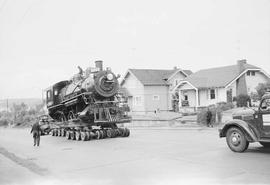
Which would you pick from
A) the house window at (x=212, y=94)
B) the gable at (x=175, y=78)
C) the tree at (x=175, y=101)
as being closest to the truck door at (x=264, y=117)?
the house window at (x=212, y=94)

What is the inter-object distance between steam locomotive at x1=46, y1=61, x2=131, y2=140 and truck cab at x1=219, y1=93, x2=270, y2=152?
991cm

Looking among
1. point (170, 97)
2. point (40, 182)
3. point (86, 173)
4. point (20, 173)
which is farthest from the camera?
point (170, 97)

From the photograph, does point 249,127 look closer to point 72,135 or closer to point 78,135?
point 78,135

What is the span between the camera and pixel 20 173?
1138 centimetres

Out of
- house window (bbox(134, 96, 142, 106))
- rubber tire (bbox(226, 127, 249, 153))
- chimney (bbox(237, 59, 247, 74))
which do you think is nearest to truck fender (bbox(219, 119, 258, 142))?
rubber tire (bbox(226, 127, 249, 153))

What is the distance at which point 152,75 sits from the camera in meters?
51.8

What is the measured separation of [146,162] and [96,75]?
11.4 meters

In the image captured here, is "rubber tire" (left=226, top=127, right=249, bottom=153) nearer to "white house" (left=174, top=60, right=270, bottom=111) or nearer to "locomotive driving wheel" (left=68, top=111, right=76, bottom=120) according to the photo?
"locomotive driving wheel" (left=68, top=111, right=76, bottom=120)

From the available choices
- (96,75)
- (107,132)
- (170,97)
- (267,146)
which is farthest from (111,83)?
(170,97)

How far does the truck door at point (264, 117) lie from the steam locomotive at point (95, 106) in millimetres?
11063

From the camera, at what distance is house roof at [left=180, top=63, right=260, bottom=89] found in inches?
1588

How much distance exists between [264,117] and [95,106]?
478 inches

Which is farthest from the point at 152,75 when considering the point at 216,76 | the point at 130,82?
the point at 216,76

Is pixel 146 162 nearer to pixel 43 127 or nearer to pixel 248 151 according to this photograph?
pixel 248 151
